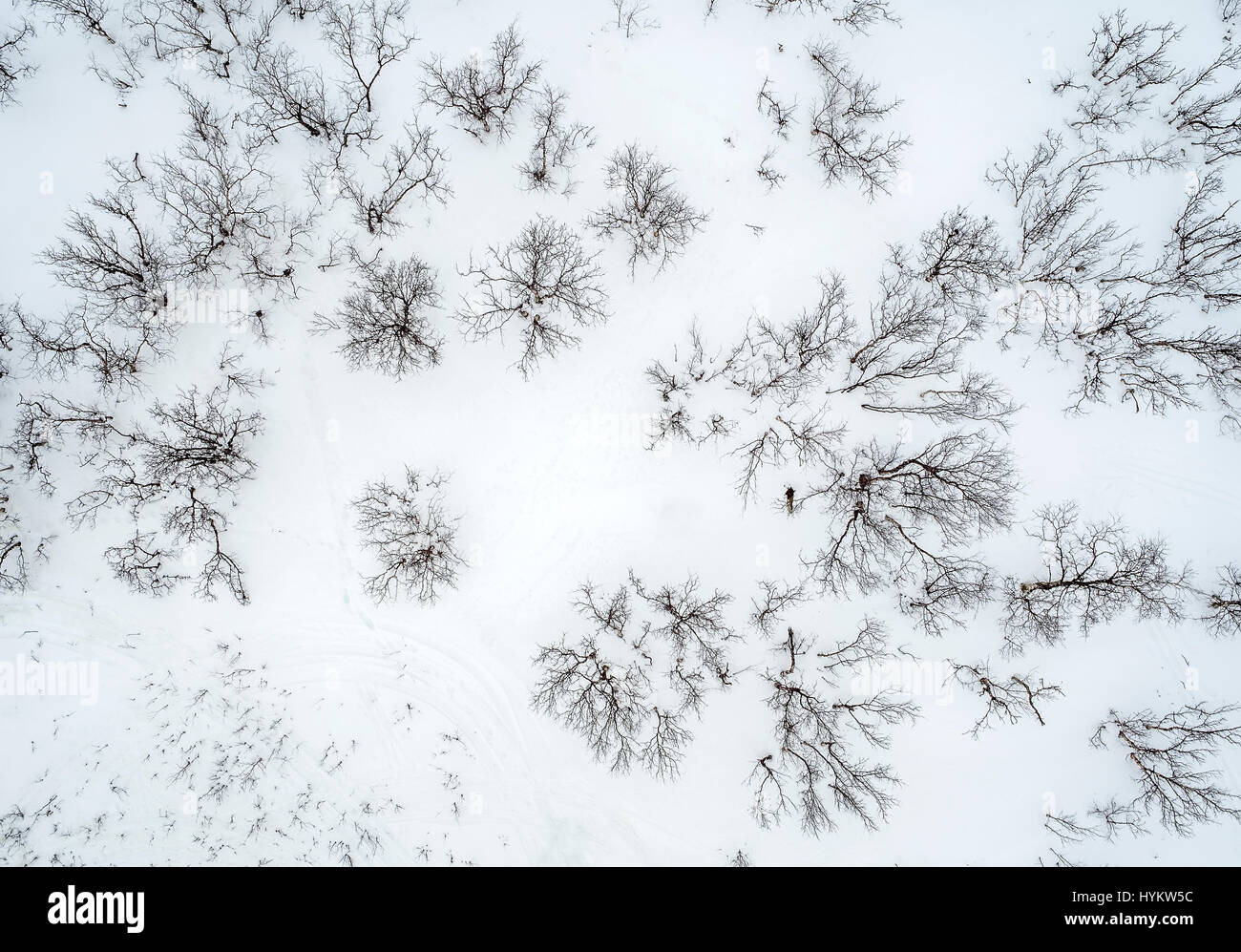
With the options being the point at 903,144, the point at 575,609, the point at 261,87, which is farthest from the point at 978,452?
the point at 261,87

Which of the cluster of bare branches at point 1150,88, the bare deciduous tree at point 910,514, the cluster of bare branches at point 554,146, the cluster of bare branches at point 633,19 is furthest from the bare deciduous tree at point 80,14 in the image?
the cluster of bare branches at point 1150,88

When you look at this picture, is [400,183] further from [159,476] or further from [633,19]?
[159,476]

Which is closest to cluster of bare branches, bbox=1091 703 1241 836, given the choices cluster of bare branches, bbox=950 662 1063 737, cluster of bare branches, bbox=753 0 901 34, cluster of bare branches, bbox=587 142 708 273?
cluster of bare branches, bbox=950 662 1063 737

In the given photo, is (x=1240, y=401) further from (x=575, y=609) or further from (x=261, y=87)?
(x=261, y=87)

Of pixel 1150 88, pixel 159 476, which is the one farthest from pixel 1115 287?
pixel 159 476
